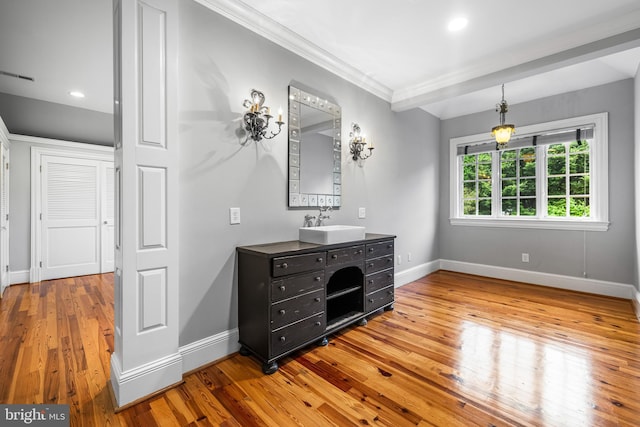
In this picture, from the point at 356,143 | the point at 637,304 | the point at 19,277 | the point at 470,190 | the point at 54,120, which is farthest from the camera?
the point at 470,190

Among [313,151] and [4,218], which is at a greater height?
[313,151]

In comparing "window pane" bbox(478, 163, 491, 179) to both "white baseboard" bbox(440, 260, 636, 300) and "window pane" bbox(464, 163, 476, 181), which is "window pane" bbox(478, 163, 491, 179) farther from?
"white baseboard" bbox(440, 260, 636, 300)

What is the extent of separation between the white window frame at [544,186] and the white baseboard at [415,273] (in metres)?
0.83

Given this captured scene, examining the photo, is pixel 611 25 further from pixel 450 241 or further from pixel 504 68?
pixel 450 241

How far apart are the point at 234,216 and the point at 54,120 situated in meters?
4.41

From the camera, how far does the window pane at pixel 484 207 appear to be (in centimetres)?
475

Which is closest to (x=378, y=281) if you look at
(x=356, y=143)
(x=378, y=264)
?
(x=378, y=264)

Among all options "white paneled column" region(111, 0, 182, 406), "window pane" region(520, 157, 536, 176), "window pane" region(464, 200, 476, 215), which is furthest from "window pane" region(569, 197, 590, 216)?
"white paneled column" region(111, 0, 182, 406)

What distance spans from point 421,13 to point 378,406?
9.37ft

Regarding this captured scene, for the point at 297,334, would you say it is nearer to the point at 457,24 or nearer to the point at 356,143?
the point at 356,143

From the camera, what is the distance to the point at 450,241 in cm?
506

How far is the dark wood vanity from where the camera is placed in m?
2.04

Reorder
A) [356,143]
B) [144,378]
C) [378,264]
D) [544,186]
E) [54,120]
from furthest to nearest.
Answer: [54,120] → [544,186] → [356,143] → [378,264] → [144,378]

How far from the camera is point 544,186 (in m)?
4.21
